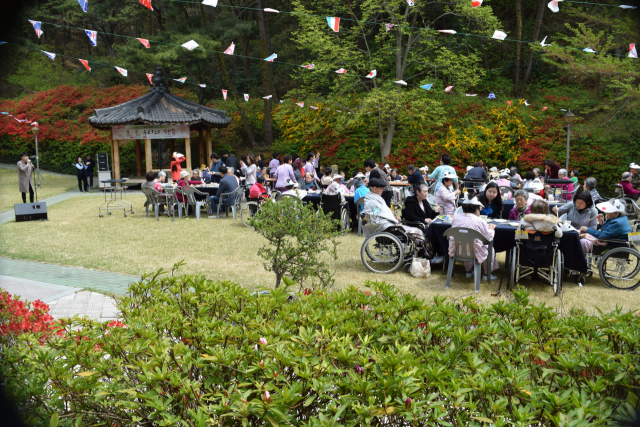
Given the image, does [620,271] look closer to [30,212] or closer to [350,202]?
[350,202]

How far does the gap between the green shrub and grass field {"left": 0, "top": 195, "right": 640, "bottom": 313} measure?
2.32 meters

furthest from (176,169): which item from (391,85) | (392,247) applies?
(391,85)

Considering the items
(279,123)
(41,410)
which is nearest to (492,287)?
(41,410)

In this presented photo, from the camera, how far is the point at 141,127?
19.4 meters

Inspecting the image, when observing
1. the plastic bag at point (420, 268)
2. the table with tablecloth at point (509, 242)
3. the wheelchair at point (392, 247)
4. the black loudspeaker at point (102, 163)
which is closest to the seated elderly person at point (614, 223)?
the table with tablecloth at point (509, 242)

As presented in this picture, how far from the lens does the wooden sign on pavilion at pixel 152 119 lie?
19.0 metres

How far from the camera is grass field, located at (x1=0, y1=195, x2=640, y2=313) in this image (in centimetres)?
630

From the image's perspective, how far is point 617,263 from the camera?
671cm

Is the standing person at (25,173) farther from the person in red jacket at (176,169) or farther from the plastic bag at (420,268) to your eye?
the plastic bag at (420,268)

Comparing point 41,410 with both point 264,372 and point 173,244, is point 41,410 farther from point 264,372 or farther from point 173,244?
point 173,244

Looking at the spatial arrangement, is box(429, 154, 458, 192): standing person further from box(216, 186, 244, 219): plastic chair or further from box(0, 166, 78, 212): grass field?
box(0, 166, 78, 212): grass field

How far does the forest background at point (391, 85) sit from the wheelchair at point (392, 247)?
9.54 metres

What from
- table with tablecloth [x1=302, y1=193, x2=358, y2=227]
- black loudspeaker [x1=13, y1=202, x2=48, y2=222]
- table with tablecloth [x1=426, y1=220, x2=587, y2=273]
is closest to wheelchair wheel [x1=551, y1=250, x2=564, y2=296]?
table with tablecloth [x1=426, y1=220, x2=587, y2=273]

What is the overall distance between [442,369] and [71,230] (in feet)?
35.5
